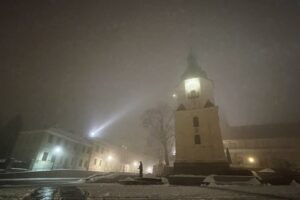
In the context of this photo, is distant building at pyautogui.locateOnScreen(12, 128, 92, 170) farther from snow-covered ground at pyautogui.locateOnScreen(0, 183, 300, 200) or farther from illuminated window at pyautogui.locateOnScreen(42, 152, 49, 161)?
snow-covered ground at pyautogui.locateOnScreen(0, 183, 300, 200)

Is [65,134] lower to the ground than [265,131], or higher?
lower

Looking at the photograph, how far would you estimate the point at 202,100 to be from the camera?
94.3ft

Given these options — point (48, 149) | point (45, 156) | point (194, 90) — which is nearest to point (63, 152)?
point (48, 149)

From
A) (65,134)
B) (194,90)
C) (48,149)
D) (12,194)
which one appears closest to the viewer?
(12,194)

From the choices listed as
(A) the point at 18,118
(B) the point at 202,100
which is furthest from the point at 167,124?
Result: (A) the point at 18,118

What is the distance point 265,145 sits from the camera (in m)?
46.8

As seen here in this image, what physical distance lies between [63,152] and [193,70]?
3466 centimetres

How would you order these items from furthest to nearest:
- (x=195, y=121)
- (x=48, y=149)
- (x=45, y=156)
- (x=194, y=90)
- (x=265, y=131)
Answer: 1. (x=265, y=131)
2. (x=48, y=149)
3. (x=45, y=156)
4. (x=194, y=90)
5. (x=195, y=121)

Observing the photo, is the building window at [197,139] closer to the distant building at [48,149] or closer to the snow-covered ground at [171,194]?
the snow-covered ground at [171,194]

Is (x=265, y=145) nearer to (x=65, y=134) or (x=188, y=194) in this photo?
(x=188, y=194)

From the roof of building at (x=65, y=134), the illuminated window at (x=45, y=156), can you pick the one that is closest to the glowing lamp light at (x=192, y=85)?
the roof of building at (x=65, y=134)

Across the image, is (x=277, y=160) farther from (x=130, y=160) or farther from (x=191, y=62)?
(x=130, y=160)

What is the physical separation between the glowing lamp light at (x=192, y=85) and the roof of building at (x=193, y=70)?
739 mm

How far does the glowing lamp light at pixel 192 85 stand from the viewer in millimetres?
29961
